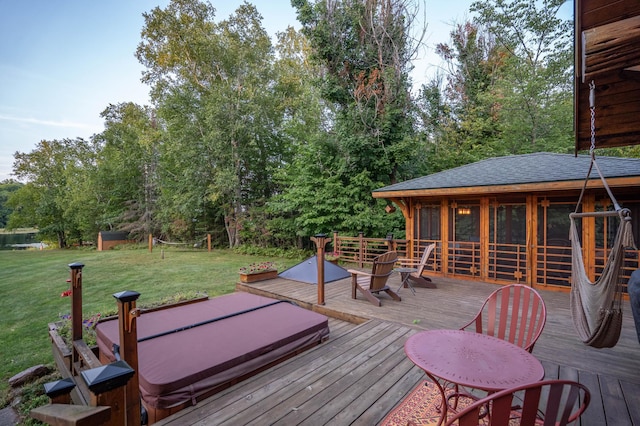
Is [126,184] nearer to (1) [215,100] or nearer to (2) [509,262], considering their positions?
(1) [215,100]

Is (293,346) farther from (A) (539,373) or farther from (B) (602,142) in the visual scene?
(B) (602,142)

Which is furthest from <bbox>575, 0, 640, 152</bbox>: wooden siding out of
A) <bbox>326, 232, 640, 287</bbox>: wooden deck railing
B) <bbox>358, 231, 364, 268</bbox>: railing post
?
<bbox>358, 231, 364, 268</bbox>: railing post

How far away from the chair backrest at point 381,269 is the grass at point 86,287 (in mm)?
3248

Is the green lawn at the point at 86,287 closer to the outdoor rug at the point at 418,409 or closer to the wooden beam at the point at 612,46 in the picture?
the outdoor rug at the point at 418,409

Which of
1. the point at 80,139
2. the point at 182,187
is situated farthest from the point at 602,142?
the point at 80,139

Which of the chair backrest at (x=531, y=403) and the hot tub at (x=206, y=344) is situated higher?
the chair backrest at (x=531, y=403)

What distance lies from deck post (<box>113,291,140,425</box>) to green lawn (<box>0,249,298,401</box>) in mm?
2531

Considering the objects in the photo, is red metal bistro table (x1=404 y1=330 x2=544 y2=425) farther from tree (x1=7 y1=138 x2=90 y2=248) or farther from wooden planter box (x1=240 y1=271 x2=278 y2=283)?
tree (x1=7 y1=138 x2=90 y2=248)

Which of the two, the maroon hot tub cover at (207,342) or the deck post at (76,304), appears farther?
the deck post at (76,304)

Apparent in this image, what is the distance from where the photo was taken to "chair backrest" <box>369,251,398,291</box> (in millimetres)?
4609

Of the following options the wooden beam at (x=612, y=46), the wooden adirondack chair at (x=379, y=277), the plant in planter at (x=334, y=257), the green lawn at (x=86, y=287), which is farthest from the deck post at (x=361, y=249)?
the wooden beam at (x=612, y=46)

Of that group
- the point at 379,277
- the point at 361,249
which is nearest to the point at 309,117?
the point at 361,249

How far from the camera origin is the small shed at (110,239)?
54.9ft

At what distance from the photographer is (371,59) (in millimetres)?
10516
